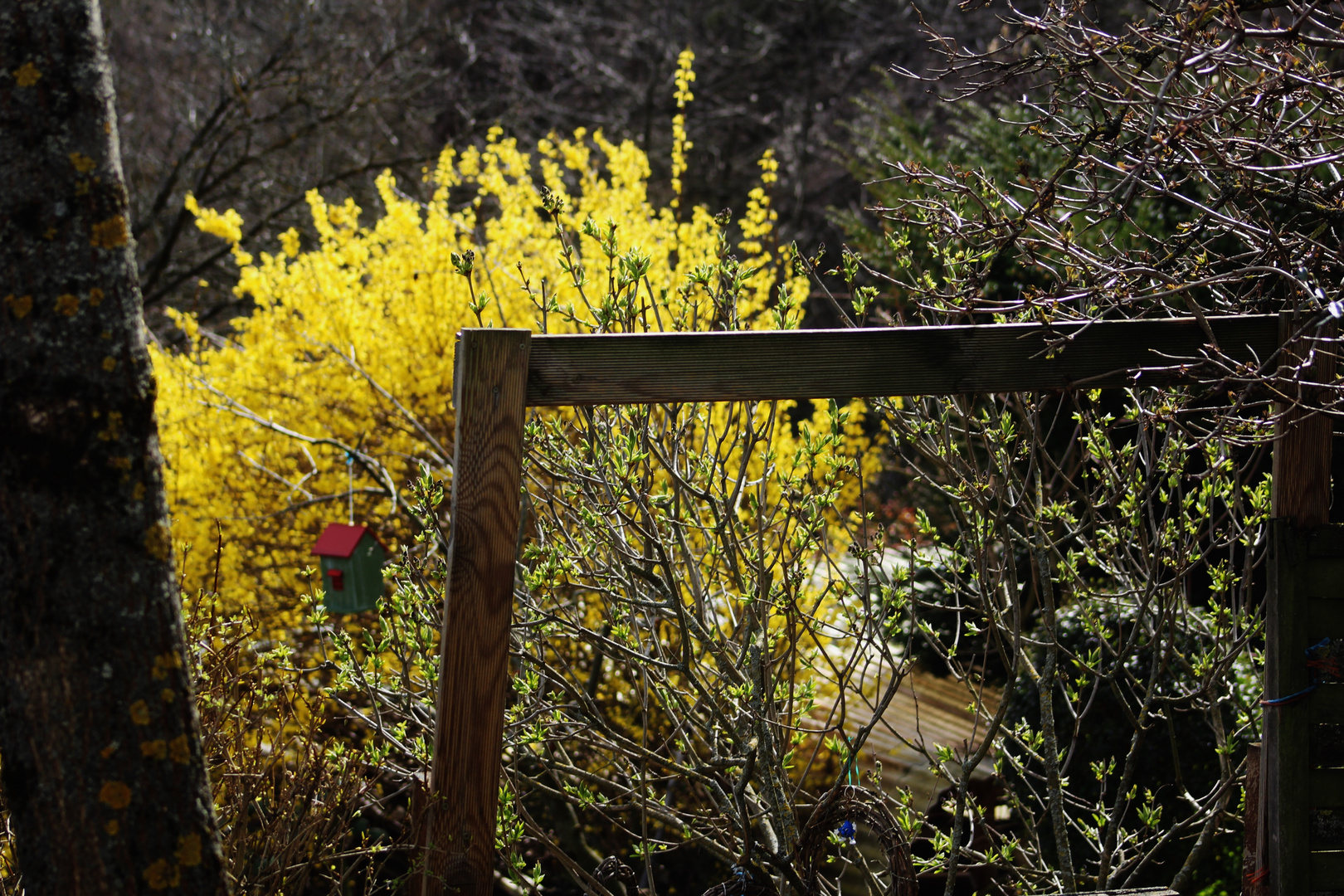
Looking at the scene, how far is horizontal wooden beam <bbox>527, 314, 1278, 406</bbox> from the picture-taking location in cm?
197

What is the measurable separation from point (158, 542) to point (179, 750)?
0.31 m

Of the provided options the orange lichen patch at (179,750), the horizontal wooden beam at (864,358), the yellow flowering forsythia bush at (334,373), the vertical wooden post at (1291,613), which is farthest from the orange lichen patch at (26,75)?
the yellow flowering forsythia bush at (334,373)

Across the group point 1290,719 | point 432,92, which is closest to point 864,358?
point 1290,719

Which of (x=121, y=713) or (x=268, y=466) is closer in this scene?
(x=121, y=713)

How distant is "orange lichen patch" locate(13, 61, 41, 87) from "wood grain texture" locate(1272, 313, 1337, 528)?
2275 mm

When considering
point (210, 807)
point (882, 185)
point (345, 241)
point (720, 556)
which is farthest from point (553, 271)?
point (210, 807)

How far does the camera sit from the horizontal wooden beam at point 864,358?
77.7 inches

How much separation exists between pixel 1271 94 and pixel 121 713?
2111 mm

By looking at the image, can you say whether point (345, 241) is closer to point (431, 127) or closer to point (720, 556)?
point (720, 556)

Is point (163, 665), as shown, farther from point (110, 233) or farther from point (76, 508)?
point (110, 233)

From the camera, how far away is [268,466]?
211 inches

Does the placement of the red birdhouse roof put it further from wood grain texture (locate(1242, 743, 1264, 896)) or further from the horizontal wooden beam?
wood grain texture (locate(1242, 743, 1264, 896))

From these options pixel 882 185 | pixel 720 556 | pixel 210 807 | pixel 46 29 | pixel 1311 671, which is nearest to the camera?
pixel 46 29

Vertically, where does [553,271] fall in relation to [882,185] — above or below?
below
